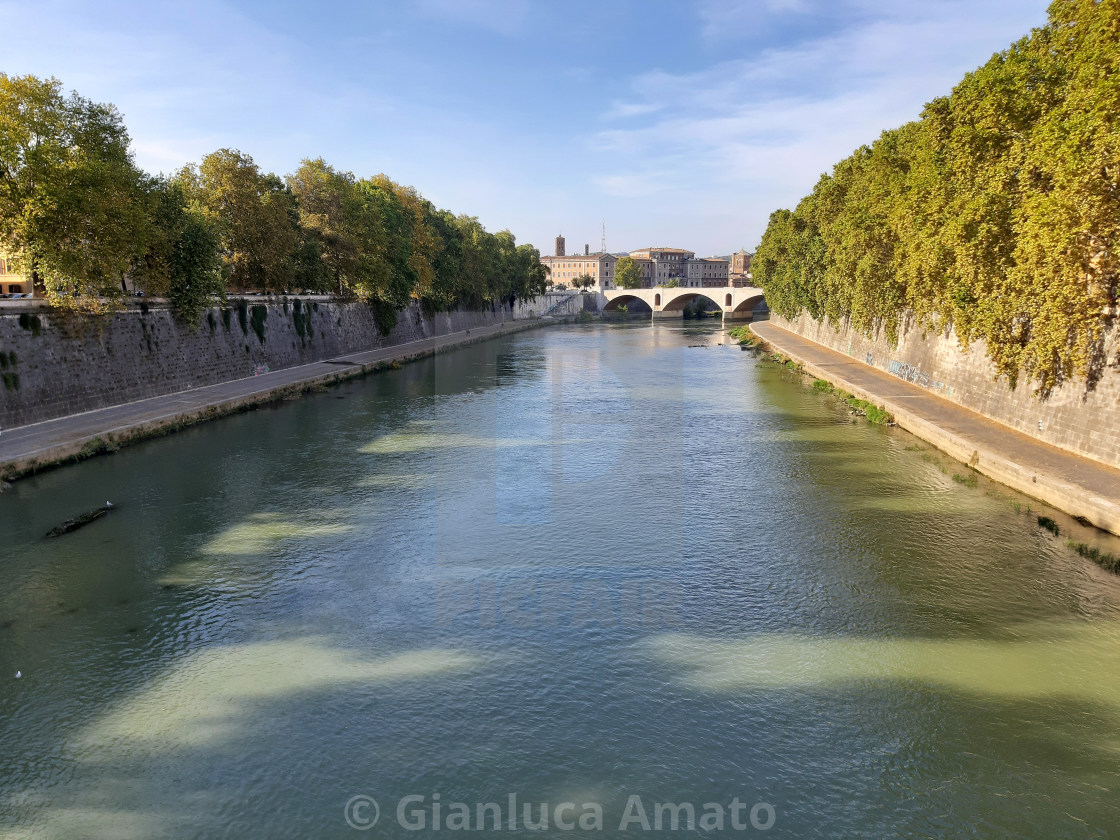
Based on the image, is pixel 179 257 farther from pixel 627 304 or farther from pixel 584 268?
pixel 584 268

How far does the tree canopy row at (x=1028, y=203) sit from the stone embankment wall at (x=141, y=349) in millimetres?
27072

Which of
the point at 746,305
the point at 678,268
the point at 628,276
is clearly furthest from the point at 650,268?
the point at 746,305

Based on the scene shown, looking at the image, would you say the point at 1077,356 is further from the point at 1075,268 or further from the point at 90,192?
the point at 90,192

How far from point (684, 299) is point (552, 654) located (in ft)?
339

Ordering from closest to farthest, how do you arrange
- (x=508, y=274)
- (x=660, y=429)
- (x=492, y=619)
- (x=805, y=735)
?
(x=805, y=735) < (x=492, y=619) < (x=660, y=429) < (x=508, y=274)

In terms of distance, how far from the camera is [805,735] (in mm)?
7949

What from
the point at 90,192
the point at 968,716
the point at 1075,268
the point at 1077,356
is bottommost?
the point at 968,716

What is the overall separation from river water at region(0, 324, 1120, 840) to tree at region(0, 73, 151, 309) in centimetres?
743

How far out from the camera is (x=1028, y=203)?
16.2 meters

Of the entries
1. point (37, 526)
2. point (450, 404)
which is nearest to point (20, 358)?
point (37, 526)

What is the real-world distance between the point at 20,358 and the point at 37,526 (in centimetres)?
930

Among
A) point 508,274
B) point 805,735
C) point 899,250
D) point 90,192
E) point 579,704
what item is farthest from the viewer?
point 508,274

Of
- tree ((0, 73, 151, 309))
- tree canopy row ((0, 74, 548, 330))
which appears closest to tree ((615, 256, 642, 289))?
tree canopy row ((0, 74, 548, 330))

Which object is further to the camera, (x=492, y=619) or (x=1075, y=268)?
(x=1075, y=268)
